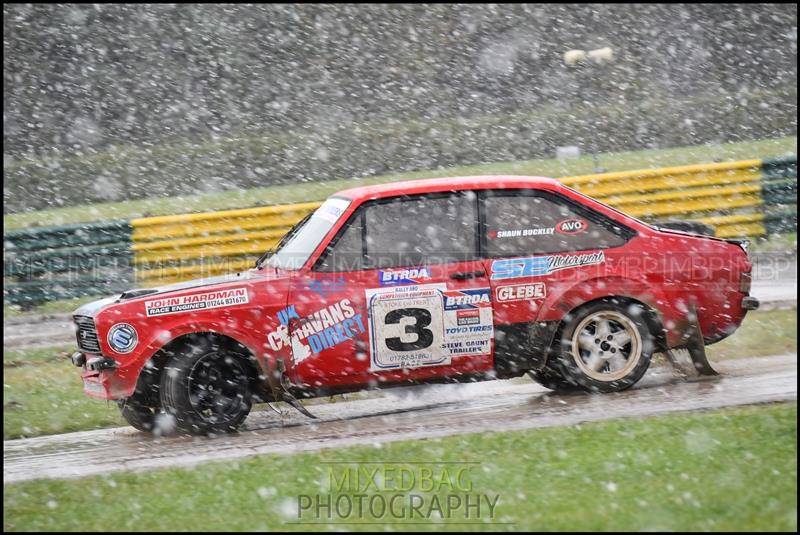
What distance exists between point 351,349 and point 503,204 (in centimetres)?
153

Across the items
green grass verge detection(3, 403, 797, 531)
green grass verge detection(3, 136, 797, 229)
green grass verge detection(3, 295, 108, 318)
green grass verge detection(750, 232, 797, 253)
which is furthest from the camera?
green grass verge detection(3, 136, 797, 229)

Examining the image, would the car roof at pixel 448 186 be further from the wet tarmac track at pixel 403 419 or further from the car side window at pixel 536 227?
the wet tarmac track at pixel 403 419

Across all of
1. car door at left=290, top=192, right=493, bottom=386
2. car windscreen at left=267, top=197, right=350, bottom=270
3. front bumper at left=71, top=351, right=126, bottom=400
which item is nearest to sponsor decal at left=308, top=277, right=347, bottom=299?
A: car door at left=290, top=192, right=493, bottom=386

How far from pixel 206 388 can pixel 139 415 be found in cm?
74

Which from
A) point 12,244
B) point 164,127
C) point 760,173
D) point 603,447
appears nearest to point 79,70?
point 164,127

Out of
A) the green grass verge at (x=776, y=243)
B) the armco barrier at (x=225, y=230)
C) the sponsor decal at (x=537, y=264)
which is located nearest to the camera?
the sponsor decal at (x=537, y=264)

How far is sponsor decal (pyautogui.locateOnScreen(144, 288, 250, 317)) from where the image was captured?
7230 millimetres

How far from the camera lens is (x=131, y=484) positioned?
20.1 ft

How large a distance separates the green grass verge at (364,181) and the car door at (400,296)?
48.9 feet

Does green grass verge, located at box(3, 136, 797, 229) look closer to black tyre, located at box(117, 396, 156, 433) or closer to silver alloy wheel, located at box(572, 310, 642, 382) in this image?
black tyre, located at box(117, 396, 156, 433)

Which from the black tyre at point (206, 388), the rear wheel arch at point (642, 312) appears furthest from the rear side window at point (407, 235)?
the black tyre at point (206, 388)

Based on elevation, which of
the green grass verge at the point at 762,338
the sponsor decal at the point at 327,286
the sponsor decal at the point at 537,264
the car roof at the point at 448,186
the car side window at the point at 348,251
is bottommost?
the green grass verge at the point at 762,338

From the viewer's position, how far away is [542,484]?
5469 millimetres

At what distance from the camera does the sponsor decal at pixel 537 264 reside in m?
7.40
